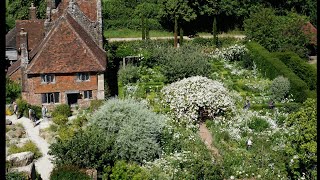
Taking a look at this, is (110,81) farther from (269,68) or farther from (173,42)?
(173,42)

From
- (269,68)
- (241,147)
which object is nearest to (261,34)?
(269,68)

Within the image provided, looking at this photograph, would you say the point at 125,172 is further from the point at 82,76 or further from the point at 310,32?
the point at 310,32

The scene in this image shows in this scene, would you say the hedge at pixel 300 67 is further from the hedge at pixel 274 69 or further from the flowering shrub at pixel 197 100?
the flowering shrub at pixel 197 100

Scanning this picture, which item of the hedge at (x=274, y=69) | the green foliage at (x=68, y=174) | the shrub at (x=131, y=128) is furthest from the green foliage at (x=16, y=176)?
the hedge at (x=274, y=69)

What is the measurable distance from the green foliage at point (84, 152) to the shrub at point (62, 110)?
11.1m

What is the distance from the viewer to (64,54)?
131ft

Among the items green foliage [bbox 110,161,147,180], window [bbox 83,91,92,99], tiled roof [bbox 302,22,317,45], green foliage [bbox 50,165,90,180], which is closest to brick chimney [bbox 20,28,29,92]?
window [bbox 83,91,92,99]

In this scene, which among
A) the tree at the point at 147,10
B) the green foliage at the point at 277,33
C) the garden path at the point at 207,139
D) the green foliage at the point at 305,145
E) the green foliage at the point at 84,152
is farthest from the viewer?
the tree at the point at 147,10

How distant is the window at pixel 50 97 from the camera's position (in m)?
39.7

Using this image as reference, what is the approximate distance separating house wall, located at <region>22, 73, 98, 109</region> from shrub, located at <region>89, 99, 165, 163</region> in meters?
10.1

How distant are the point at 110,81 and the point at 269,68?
610 inches

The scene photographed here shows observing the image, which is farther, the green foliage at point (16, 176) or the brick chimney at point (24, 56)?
the brick chimney at point (24, 56)

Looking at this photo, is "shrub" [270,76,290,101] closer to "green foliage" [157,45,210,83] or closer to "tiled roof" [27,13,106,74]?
"green foliage" [157,45,210,83]

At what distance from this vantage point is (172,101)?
36094mm
